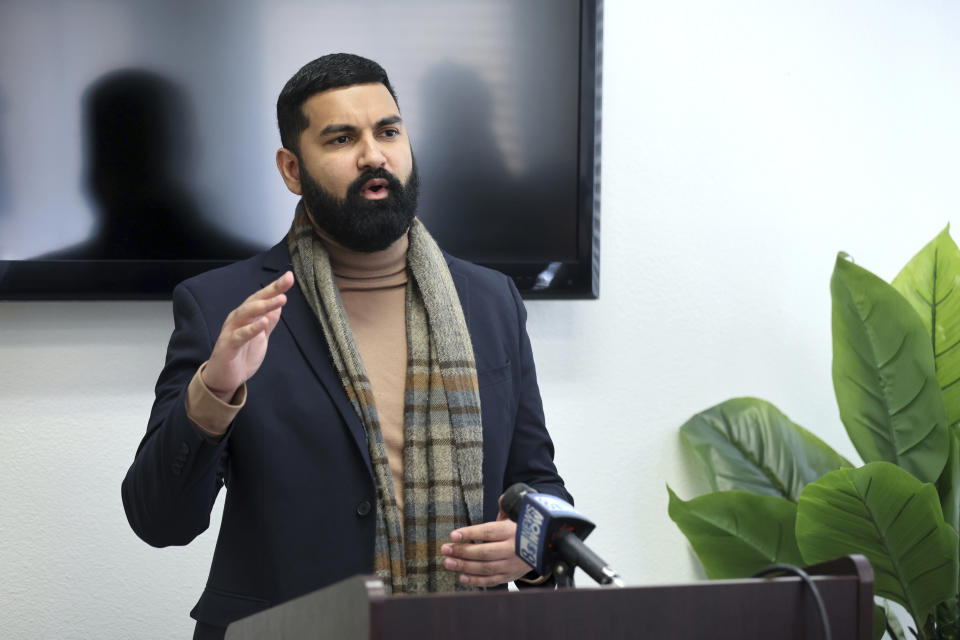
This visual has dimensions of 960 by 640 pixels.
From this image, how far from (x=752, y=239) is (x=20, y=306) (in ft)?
5.52

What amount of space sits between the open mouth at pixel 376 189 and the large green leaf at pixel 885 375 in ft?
3.46

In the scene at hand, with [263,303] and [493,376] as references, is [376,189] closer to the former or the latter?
[493,376]

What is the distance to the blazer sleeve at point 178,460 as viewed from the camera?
1252mm

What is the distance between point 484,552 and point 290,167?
0.73 m

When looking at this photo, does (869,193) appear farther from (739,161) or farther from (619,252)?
(619,252)

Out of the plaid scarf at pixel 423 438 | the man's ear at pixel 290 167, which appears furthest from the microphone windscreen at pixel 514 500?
the man's ear at pixel 290 167

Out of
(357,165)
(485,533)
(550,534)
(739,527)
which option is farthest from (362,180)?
(739,527)

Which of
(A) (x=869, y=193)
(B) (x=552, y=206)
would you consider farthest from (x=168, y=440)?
(A) (x=869, y=193)

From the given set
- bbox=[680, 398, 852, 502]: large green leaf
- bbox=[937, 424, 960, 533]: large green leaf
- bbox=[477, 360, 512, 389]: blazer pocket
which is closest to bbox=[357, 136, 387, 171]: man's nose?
bbox=[477, 360, 512, 389]: blazer pocket

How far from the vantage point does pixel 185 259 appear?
2.06 m

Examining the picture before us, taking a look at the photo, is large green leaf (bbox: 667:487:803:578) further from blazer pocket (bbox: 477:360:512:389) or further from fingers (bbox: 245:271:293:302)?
fingers (bbox: 245:271:293:302)

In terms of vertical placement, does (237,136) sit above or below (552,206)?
above

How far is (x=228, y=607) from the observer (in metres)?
1.43

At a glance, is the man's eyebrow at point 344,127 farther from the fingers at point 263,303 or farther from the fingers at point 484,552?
the fingers at point 484,552
